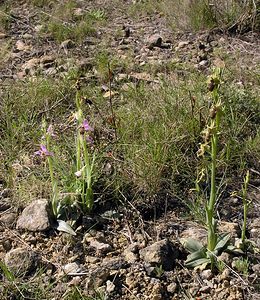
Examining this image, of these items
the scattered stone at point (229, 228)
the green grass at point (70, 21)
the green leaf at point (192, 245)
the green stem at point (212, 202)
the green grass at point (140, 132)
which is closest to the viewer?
the green stem at point (212, 202)

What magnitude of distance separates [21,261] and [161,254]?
0.55m

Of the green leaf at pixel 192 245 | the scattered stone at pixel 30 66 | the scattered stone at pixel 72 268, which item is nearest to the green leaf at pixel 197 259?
the green leaf at pixel 192 245

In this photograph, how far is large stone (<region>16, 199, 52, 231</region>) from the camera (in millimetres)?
2311

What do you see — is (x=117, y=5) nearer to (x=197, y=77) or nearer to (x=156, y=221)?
(x=197, y=77)

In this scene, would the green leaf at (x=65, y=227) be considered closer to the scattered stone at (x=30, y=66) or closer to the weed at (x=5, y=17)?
the scattered stone at (x=30, y=66)

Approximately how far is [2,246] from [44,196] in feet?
1.05

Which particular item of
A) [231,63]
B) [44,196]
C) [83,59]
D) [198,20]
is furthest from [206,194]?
[198,20]

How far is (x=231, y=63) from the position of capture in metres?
3.75

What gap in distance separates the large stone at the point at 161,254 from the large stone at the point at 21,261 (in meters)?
0.43

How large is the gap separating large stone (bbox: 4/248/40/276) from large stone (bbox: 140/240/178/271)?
1.42 feet

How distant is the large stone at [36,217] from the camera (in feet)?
7.58

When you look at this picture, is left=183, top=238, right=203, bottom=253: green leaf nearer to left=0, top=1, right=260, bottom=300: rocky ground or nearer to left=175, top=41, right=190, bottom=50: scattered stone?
left=0, top=1, right=260, bottom=300: rocky ground

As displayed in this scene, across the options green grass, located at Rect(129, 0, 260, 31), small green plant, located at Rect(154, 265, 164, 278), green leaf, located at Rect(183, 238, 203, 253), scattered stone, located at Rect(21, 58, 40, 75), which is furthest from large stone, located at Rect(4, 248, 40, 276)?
green grass, located at Rect(129, 0, 260, 31)

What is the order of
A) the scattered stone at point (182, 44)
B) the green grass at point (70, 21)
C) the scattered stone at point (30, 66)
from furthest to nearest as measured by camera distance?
1. the green grass at point (70, 21)
2. the scattered stone at point (182, 44)
3. the scattered stone at point (30, 66)
